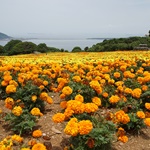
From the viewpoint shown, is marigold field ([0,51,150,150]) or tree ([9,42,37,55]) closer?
marigold field ([0,51,150,150])

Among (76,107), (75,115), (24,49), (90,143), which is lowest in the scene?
(24,49)

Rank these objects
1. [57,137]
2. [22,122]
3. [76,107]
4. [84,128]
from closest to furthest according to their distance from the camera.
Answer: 1. [84,128]
2. [76,107]
3. [22,122]
4. [57,137]

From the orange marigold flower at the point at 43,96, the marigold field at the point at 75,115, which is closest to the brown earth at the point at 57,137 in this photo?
the marigold field at the point at 75,115

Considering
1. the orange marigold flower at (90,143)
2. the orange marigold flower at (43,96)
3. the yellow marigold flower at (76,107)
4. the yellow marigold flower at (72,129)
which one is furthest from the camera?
the orange marigold flower at (43,96)

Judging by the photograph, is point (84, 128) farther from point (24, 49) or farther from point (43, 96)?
point (24, 49)

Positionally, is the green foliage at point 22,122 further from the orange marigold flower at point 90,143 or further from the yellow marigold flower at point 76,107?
the orange marigold flower at point 90,143

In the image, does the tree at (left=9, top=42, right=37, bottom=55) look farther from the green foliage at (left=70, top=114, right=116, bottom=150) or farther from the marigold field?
the green foliage at (left=70, top=114, right=116, bottom=150)

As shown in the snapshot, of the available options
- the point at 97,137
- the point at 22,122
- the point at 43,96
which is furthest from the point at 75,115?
the point at 43,96

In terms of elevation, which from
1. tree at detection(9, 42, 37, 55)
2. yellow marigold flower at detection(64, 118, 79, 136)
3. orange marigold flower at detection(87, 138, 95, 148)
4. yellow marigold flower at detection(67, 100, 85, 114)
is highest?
yellow marigold flower at detection(67, 100, 85, 114)

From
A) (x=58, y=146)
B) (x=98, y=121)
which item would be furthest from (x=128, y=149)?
(x=58, y=146)

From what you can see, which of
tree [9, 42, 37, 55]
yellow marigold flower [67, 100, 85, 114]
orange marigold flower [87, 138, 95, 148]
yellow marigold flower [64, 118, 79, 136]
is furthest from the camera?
tree [9, 42, 37, 55]

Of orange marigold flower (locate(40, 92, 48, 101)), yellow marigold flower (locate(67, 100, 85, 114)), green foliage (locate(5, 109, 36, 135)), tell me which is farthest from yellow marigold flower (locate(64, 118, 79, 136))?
orange marigold flower (locate(40, 92, 48, 101))

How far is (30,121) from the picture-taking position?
4535mm

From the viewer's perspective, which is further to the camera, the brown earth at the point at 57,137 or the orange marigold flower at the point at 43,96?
the orange marigold flower at the point at 43,96
